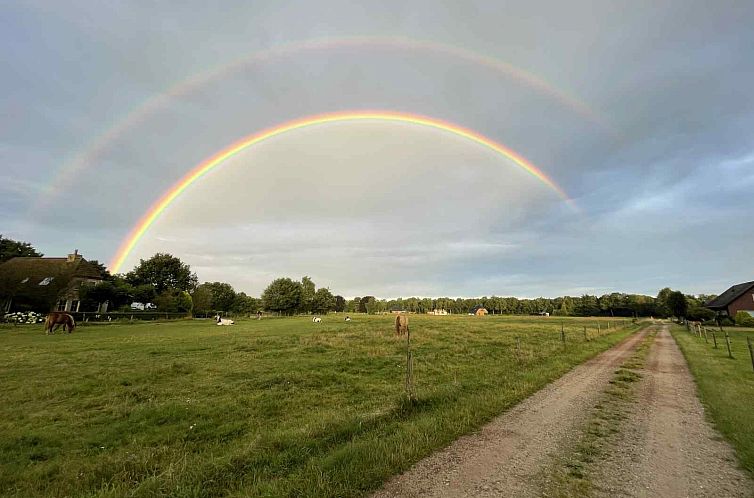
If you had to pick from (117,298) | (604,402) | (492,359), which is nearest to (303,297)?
(117,298)

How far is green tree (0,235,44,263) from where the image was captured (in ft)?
208

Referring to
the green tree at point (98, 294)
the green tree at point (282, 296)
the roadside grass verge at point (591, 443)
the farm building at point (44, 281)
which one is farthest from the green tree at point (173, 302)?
→ the roadside grass verge at point (591, 443)

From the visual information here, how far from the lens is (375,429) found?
8.58m

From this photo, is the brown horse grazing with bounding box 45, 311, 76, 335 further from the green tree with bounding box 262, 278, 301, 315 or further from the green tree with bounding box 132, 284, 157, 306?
the green tree with bounding box 262, 278, 301, 315

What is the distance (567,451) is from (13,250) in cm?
9366

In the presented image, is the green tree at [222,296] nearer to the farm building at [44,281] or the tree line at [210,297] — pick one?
the tree line at [210,297]

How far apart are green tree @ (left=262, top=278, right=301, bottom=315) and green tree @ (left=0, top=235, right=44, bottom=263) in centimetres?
5806

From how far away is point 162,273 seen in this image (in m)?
85.9

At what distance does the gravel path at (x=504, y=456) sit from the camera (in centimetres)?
571

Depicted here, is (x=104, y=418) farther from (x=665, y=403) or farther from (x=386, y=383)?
(x=665, y=403)

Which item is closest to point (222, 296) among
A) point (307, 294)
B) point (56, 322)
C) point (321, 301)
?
point (307, 294)

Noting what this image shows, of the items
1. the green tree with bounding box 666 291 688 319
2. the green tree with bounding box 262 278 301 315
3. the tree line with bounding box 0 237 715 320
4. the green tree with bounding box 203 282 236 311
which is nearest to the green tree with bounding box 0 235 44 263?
the tree line with bounding box 0 237 715 320

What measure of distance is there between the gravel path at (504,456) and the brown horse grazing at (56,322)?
138 feet

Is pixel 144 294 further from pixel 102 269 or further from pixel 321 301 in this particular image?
pixel 321 301
